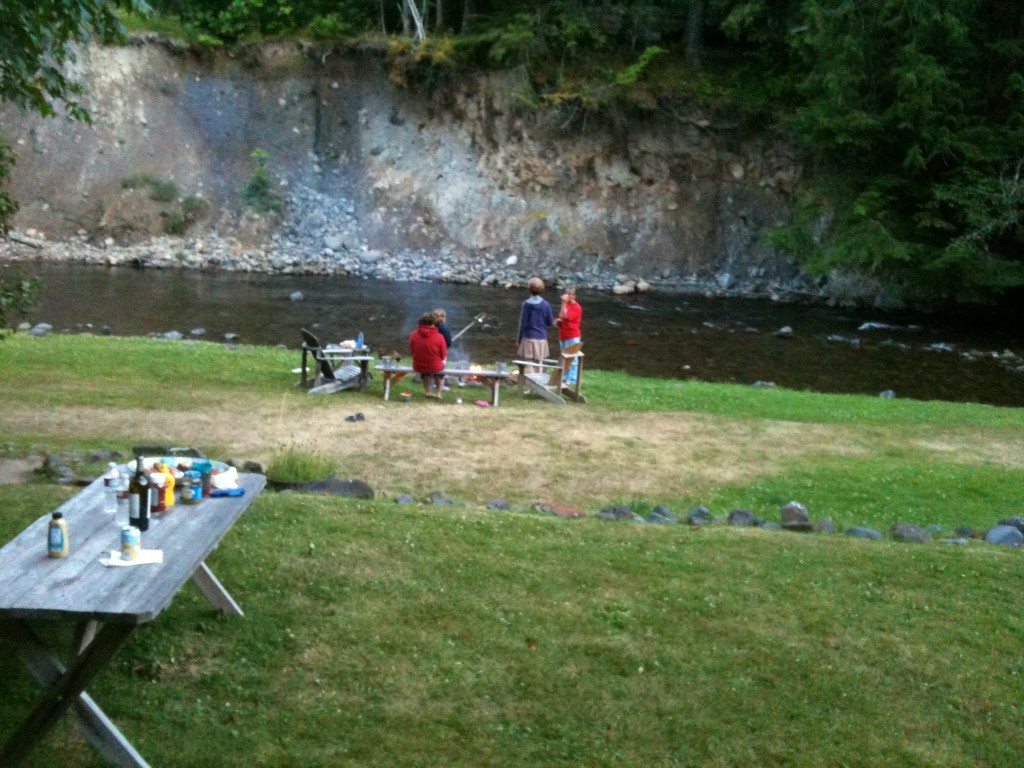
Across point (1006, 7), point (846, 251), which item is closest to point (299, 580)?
point (846, 251)

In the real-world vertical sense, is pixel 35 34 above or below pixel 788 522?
above

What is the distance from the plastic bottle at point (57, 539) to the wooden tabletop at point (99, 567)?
0.04 m

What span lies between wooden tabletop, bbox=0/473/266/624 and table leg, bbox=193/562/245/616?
2.89ft

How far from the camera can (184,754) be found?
5.93 metres

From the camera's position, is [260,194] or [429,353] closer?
[429,353]

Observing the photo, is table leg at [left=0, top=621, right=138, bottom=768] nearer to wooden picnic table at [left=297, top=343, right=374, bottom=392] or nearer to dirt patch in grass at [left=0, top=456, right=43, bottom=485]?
dirt patch in grass at [left=0, top=456, right=43, bottom=485]

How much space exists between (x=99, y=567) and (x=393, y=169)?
3966 centimetres

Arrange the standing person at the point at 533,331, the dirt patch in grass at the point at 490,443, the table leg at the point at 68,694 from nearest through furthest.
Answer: the table leg at the point at 68,694
the dirt patch in grass at the point at 490,443
the standing person at the point at 533,331

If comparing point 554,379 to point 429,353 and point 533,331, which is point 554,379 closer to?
point 533,331

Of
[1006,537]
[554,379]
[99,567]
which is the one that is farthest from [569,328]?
[99,567]

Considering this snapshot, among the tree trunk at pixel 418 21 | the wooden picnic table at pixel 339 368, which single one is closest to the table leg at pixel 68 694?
the wooden picnic table at pixel 339 368

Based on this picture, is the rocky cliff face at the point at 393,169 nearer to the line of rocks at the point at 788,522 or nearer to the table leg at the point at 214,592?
the line of rocks at the point at 788,522

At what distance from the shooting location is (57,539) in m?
5.69

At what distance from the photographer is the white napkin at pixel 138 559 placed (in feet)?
18.5
